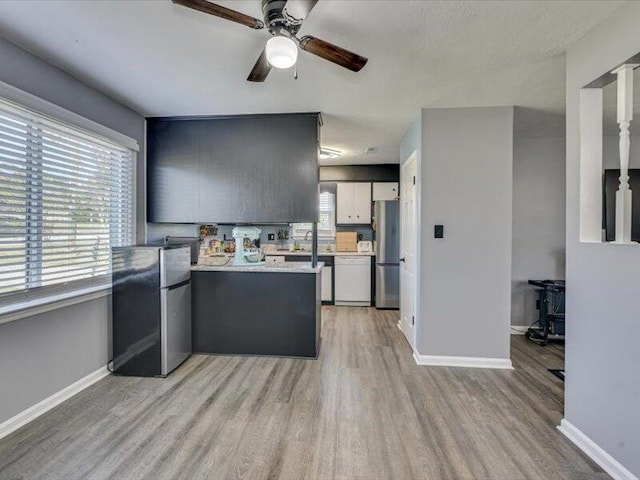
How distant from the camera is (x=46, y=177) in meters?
2.21

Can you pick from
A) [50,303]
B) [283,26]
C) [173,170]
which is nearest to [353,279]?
[173,170]

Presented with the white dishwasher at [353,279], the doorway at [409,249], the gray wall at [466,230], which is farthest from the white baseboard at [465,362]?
the white dishwasher at [353,279]

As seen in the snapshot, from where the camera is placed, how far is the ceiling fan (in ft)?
4.53

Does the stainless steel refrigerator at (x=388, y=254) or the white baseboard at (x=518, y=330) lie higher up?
the stainless steel refrigerator at (x=388, y=254)

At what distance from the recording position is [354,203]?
18.1ft

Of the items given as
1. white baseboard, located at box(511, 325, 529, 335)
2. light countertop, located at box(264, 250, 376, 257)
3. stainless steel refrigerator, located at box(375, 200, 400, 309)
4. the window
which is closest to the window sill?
light countertop, located at box(264, 250, 376, 257)

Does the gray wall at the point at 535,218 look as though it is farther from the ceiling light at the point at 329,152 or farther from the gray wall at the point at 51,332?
the gray wall at the point at 51,332

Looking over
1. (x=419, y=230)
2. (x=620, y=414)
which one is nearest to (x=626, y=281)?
(x=620, y=414)

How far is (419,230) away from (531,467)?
184cm

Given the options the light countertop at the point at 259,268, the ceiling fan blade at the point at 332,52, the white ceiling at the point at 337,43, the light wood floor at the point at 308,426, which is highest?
the white ceiling at the point at 337,43

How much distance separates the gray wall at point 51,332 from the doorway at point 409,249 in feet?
9.45

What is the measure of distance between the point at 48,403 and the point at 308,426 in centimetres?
183

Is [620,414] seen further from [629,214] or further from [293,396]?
[293,396]

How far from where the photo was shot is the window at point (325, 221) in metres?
5.64
